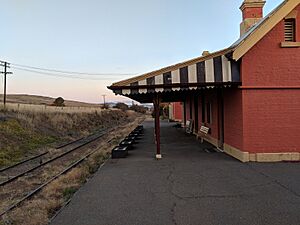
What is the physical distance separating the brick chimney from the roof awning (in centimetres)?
570

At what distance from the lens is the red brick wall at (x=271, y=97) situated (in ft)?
33.1

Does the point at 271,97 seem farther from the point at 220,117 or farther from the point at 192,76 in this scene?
the point at 220,117

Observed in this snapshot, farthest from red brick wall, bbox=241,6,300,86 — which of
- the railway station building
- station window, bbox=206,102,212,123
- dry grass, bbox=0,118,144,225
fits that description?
dry grass, bbox=0,118,144,225

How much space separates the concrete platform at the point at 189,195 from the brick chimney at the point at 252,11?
25.6 feet

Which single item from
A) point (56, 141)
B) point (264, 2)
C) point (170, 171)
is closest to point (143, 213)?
point (170, 171)

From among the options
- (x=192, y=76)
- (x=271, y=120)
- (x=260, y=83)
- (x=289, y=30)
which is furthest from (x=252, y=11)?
(x=271, y=120)

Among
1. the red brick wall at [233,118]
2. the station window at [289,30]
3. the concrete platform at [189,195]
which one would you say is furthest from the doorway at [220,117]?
the station window at [289,30]

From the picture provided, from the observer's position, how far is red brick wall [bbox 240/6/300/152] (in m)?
10.1

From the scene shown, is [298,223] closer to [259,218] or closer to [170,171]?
[259,218]

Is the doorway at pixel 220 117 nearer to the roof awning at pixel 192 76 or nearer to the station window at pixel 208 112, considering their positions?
the station window at pixel 208 112

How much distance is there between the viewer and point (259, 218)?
16.4ft

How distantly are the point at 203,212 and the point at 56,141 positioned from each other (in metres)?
18.3

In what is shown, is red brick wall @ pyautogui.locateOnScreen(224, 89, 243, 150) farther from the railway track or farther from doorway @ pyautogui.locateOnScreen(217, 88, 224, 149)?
the railway track

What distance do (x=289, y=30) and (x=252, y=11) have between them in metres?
5.14
